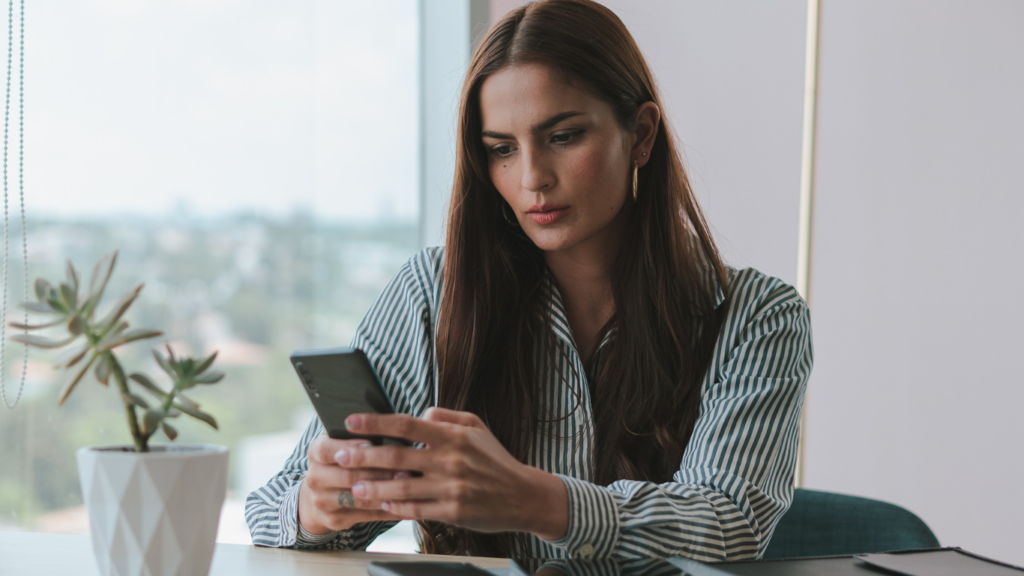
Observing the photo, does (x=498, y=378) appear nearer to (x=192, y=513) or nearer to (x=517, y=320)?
(x=517, y=320)

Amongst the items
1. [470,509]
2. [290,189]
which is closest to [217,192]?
[290,189]

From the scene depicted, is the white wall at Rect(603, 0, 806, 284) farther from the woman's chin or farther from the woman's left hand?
the woman's left hand

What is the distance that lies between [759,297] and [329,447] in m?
0.81

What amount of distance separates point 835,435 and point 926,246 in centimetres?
60

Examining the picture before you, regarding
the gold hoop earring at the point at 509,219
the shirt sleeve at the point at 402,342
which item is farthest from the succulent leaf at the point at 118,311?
the gold hoop earring at the point at 509,219

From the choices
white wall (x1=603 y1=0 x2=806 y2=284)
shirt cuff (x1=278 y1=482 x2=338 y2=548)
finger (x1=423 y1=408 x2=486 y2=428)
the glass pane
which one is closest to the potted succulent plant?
finger (x1=423 y1=408 x2=486 y2=428)

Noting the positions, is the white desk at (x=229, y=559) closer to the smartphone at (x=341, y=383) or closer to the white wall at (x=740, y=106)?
the smartphone at (x=341, y=383)

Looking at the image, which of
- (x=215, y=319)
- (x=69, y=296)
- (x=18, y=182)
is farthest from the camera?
(x=215, y=319)

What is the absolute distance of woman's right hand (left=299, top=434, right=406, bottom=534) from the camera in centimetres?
92

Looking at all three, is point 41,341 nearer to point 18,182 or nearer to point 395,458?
point 395,458

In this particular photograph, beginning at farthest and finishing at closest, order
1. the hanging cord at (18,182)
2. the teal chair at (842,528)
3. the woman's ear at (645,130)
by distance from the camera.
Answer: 1. the hanging cord at (18,182)
2. the woman's ear at (645,130)
3. the teal chair at (842,528)

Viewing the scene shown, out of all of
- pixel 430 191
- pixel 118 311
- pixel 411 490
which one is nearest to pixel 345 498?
pixel 411 490

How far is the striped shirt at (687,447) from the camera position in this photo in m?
1.04

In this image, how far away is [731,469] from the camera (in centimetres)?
118
